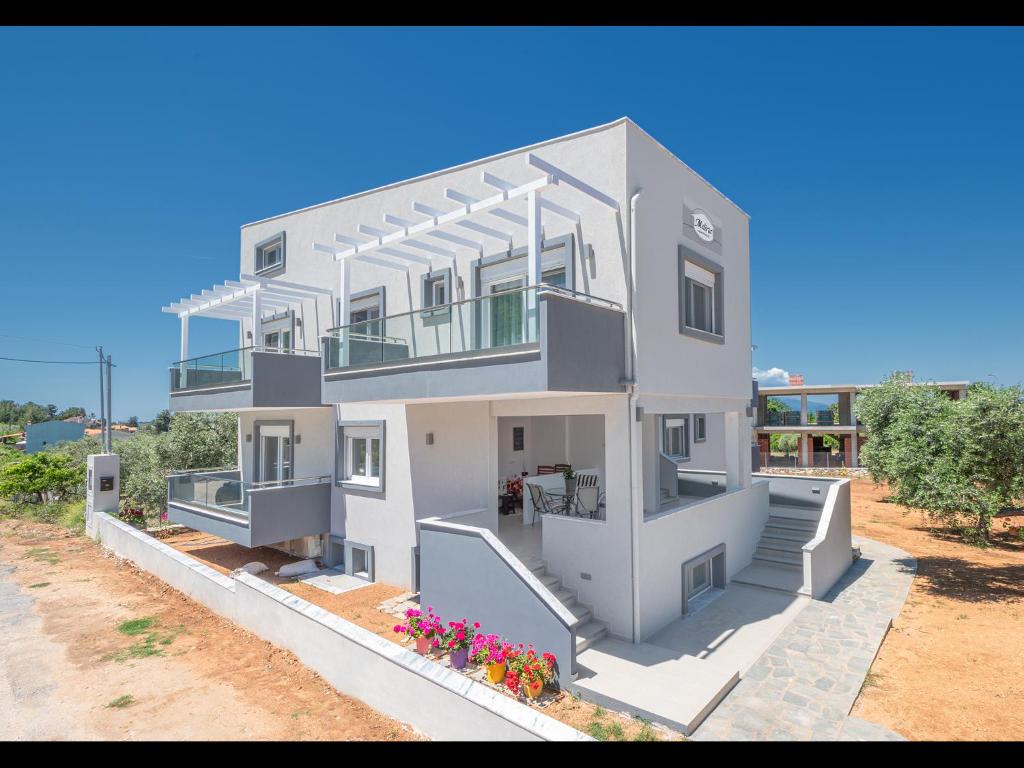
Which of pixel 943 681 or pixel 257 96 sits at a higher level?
pixel 257 96

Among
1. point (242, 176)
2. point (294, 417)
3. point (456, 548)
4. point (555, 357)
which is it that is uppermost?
point (242, 176)

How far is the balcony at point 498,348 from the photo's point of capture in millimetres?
8539

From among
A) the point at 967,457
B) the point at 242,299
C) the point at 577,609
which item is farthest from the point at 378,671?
the point at 967,457

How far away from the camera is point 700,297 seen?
12.6 m

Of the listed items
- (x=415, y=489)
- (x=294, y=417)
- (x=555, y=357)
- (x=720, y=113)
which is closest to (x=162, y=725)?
(x=415, y=489)

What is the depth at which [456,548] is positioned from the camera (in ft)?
31.7

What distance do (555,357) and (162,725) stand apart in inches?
295

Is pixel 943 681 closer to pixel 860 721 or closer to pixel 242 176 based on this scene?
pixel 860 721

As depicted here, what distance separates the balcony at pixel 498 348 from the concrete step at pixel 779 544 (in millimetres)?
7776

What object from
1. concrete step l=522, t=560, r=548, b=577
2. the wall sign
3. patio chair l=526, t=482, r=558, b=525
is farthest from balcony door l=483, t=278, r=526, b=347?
the wall sign

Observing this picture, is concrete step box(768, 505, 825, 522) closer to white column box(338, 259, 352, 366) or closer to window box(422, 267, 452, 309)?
window box(422, 267, 452, 309)
